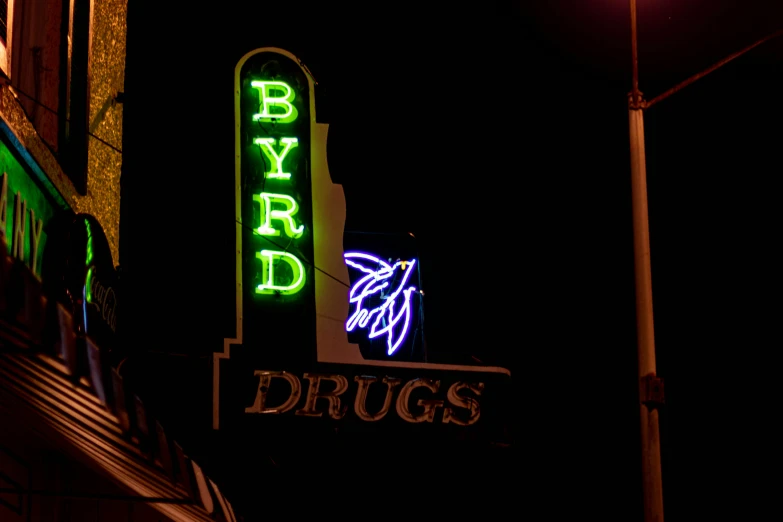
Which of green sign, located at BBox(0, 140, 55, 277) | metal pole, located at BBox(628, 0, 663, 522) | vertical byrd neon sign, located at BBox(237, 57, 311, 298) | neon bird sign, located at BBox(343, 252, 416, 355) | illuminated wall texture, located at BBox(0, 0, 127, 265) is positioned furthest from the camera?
neon bird sign, located at BBox(343, 252, 416, 355)

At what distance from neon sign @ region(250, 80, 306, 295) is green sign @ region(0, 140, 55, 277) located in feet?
16.8

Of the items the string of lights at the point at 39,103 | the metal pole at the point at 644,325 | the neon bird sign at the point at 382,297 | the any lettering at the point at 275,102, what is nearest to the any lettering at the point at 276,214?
the any lettering at the point at 275,102

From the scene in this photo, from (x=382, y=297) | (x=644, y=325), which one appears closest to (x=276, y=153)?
(x=382, y=297)

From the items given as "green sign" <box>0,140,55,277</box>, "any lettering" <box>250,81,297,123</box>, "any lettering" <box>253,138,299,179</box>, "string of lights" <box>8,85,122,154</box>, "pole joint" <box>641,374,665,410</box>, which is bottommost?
"pole joint" <box>641,374,665,410</box>

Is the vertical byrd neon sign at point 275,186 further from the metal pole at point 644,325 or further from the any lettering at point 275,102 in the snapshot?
the metal pole at point 644,325

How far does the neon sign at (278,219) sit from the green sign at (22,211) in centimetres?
512

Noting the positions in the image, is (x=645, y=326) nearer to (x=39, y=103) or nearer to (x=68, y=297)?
(x=68, y=297)

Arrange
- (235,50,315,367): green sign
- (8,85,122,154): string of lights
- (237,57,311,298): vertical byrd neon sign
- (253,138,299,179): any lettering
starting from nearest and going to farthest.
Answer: (8,85,122,154): string of lights, (235,50,315,367): green sign, (237,57,311,298): vertical byrd neon sign, (253,138,299,179): any lettering

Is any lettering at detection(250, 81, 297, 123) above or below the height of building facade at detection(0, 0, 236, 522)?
above

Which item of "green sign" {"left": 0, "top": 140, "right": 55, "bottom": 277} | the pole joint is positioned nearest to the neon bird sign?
the pole joint

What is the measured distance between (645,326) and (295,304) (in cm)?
462

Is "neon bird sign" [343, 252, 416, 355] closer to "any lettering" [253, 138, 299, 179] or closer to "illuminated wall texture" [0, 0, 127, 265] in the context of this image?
"any lettering" [253, 138, 299, 179]

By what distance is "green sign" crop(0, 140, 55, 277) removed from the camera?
7.16 metres

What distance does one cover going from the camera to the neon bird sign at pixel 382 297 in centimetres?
1497
